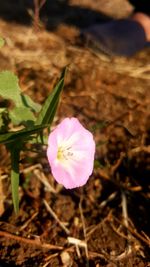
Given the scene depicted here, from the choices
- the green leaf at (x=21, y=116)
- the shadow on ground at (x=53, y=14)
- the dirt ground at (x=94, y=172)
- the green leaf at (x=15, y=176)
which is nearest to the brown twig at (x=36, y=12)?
the dirt ground at (x=94, y=172)

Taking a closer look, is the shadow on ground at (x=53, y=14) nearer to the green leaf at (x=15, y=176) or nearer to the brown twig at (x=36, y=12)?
the brown twig at (x=36, y=12)

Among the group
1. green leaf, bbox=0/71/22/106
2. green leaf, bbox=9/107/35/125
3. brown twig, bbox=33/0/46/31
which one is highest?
green leaf, bbox=0/71/22/106

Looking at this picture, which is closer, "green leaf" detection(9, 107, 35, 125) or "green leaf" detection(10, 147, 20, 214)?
"green leaf" detection(10, 147, 20, 214)

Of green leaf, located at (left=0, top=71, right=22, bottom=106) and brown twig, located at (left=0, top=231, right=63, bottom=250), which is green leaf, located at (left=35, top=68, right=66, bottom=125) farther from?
brown twig, located at (left=0, top=231, right=63, bottom=250)

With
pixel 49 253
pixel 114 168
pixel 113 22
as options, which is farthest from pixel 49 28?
pixel 49 253

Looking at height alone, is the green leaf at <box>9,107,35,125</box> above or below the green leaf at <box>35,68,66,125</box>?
below

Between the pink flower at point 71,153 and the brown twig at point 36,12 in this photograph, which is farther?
the brown twig at point 36,12

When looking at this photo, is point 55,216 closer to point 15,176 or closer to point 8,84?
point 15,176

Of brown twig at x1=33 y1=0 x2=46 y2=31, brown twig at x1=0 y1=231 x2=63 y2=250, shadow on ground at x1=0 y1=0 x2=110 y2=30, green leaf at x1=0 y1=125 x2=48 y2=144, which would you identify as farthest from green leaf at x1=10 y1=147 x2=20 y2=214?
shadow on ground at x1=0 y1=0 x2=110 y2=30
